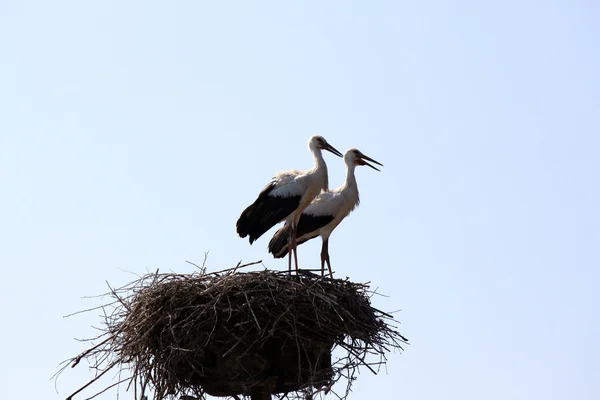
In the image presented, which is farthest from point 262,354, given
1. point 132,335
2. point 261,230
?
point 261,230

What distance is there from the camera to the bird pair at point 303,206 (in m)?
13.9

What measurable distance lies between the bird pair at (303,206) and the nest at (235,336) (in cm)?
160

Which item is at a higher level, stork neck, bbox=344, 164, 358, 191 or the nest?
stork neck, bbox=344, 164, 358, 191

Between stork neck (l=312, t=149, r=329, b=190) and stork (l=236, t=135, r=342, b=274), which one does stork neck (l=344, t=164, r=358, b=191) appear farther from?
stork (l=236, t=135, r=342, b=274)

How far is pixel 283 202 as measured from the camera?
14.0m

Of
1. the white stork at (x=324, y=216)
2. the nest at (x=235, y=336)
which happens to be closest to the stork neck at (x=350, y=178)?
the white stork at (x=324, y=216)

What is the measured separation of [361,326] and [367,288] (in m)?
0.75

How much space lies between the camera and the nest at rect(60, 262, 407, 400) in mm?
11219

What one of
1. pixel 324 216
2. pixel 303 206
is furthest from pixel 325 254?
pixel 303 206

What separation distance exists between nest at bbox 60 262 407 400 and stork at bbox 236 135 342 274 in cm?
213

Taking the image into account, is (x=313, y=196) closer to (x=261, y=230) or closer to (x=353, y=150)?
(x=261, y=230)

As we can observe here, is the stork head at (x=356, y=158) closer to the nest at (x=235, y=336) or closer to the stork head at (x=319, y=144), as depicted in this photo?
the stork head at (x=319, y=144)

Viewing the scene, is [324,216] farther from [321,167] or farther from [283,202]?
[283,202]

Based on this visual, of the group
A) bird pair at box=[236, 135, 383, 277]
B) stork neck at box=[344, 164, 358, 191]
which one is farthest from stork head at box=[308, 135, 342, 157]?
stork neck at box=[344, 164, 358, 191]
